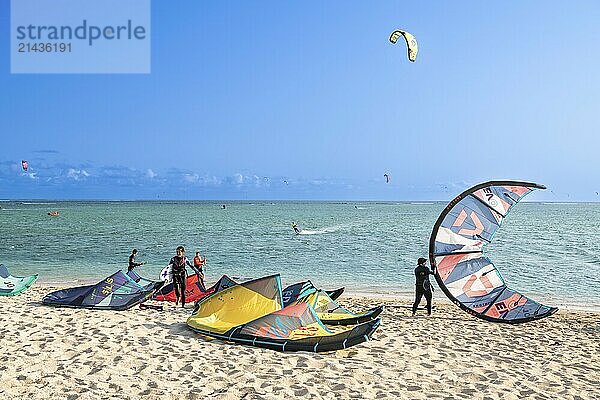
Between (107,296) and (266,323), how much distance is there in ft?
13.3

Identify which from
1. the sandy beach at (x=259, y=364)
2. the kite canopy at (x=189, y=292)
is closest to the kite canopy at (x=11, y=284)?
the sandy beach at (x=259, y=364)

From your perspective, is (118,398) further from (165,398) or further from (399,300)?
(399,300)

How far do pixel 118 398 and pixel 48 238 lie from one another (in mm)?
33882

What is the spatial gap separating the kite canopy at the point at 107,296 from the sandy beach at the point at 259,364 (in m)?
0.38

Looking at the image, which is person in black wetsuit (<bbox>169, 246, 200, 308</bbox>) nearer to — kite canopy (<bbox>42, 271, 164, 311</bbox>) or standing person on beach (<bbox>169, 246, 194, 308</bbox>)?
standing person on beach (<bbox>169, 246, 194, 308</bbox>)

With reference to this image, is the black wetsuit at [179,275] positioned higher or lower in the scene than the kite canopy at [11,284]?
higher

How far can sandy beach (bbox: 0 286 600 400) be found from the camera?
6.31 meters

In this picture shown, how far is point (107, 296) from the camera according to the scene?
35.0 ft

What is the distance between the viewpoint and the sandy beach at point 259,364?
631 centimetres

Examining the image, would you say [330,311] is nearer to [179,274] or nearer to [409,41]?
[179,274]

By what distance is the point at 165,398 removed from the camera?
6.04m

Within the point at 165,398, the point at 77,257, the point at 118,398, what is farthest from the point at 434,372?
the point at 77,257

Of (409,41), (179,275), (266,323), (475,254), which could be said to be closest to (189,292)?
(179,275)

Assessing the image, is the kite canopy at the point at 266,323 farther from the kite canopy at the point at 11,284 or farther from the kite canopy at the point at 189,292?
the kite canopy at the point at 11,284
